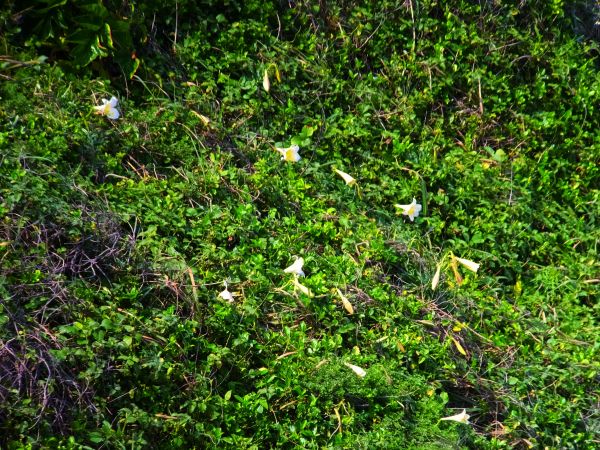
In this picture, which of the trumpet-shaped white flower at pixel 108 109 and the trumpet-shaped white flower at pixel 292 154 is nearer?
the trumpet-shaped white flower at pixel 108 109

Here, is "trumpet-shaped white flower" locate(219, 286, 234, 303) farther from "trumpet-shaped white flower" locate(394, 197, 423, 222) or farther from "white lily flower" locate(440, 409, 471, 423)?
"trumpet-shaped white flower" locate(394, 197, 423, 222)

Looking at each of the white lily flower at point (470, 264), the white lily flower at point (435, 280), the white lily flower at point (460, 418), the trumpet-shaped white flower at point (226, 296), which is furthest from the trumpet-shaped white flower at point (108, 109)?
the white lily flower at point (460, 418)

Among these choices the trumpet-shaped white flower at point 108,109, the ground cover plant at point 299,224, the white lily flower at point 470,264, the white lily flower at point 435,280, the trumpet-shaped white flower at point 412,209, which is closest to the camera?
the ground cover plant at point 299,224

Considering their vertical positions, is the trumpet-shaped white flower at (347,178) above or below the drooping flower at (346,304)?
above

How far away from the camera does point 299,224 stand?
14.3 feet

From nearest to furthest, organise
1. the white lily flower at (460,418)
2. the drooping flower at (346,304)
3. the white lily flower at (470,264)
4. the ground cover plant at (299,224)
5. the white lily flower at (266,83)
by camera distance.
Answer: the ground cover plant at (299,224) < the white lily flower at (460,418) < the drooping flower at (346,304) < the white lily flower at (470,264) < the white lily flower at (266,83)

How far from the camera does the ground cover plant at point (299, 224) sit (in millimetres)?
3328

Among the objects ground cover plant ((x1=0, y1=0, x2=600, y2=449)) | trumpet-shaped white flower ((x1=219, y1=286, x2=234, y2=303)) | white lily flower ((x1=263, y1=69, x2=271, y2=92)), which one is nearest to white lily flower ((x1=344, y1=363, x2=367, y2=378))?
ground cover plant ((x1=0, y1=0, x2=600, y2=449))

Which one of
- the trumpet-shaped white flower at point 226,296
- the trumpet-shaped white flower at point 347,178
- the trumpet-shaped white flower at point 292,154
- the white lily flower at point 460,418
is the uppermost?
the trumpet-shaped white flower at point 292,154

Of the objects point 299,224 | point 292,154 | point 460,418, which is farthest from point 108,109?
point 460,418

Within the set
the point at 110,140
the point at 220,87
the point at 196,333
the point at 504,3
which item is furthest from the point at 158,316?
the point at 504,3

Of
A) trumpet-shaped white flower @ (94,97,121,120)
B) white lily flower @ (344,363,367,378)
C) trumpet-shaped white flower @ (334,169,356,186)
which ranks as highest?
trumpet-shaped white flower @ (94,97,121,120)

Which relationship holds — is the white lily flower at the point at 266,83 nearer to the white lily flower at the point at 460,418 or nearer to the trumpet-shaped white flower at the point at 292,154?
the trumpet-shaped white flower at the point at 292,154

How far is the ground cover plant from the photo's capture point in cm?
333
